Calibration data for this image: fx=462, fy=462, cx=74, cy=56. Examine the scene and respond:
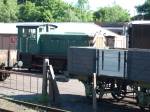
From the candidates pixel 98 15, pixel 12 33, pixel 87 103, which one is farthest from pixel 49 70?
pixel 98 15

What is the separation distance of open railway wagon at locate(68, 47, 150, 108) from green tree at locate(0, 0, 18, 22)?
6622 cm

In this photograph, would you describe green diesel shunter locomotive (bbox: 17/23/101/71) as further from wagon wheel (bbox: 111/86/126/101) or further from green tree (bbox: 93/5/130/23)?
green tree (bbox: 93/5/130/23)

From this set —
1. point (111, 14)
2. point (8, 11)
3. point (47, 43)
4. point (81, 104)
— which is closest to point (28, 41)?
point (47, 43)

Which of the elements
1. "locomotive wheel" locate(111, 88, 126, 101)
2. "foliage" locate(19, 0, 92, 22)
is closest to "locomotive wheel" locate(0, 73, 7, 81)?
"locomotive wheel" locate(111, 88, 126, 101)

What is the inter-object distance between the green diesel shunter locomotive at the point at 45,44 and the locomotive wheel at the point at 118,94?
10.9 metres

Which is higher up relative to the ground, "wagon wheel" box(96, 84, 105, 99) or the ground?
"wagon wheel" box(96, 84, 105, 99)

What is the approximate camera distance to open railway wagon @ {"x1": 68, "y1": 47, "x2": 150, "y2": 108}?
43.5 ft

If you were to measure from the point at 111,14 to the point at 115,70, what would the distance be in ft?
359

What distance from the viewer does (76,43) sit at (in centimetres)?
2731

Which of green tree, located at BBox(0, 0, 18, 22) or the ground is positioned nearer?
the ground

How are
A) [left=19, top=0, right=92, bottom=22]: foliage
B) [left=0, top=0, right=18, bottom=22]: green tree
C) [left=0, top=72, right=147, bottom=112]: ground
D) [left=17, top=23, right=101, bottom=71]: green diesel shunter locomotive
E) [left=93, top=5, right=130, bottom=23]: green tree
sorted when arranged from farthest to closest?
[left=93, top=5, right=130, bottom=23]: green tree < [left=19, top=0, right=92, bottom=22]: foliage < [left=0, top=0, right=18, bottom=22]: green tree < [left=17, top=23, right=101, bottom=71]: green diesel shunter locomotive < [left=0, top=72, right=147, bottom=112]: ground

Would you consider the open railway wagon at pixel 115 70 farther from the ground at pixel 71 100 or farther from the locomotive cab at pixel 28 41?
the locomotive cab at pixel 28 41

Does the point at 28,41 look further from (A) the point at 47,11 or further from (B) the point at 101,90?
(A) the point at 47,11

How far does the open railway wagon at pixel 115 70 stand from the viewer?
13266mm
